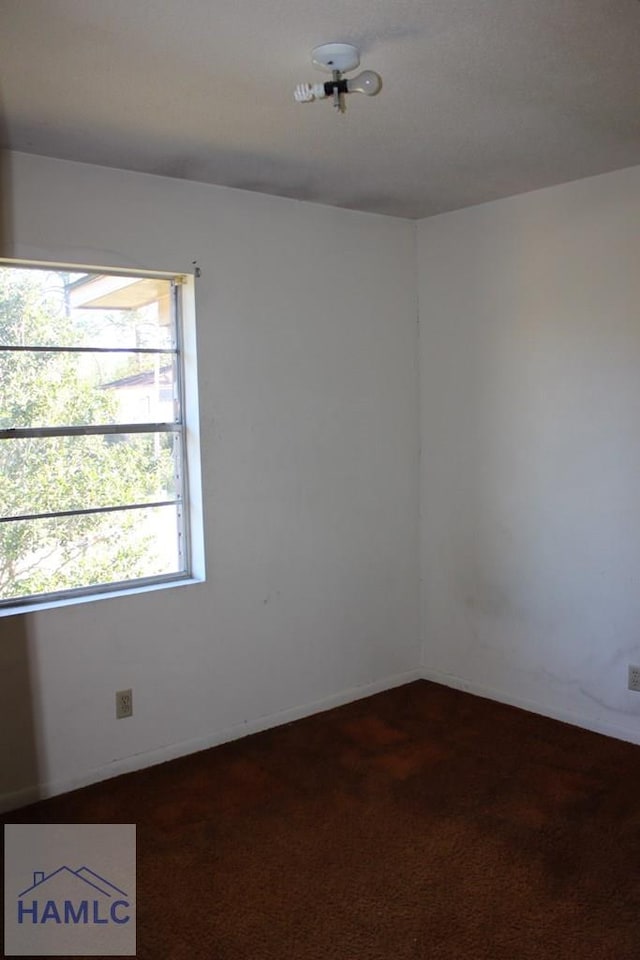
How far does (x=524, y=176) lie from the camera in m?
3.45

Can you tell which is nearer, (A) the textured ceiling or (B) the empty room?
(A) the textured ceiling

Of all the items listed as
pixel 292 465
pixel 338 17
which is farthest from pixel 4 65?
pixel 292 465

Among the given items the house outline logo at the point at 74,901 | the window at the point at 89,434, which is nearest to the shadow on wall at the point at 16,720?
the window at the point at 89,434

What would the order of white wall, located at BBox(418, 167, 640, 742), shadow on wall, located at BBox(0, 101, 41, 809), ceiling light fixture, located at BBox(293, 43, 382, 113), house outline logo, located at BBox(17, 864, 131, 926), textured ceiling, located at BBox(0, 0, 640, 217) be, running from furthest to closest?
Answer: white wall, located at BBox(418, 167, 640, 742), shadow on wall, located at BBox(0, 101, 41, 809), house outline logo, located at BBox(17, 864, 131, 926), ceiling light fixture, located at BBox(293, 43, 382, 113), textured ceiling, located at BBox(0, 0, 640, 217)

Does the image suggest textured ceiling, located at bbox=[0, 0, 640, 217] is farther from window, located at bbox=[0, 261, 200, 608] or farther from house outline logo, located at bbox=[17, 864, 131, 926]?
house outline logo, located at bbox=[17, 864, 131, 926]

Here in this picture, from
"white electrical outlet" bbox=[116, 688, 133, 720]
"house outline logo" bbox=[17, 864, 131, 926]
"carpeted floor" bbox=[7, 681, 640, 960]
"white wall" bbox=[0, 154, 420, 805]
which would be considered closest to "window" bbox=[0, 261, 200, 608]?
"white wall" bbox=[0, 154, 420, 805]

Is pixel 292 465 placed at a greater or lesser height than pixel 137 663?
greater

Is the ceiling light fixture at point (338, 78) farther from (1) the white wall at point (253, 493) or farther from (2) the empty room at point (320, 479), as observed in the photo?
(1) the white wall at point (253, 493)

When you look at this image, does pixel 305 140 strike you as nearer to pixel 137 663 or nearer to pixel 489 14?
pixel 489 14

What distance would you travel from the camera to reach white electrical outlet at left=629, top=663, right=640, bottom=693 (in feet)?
11.4

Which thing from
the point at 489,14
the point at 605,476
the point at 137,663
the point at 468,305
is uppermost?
the point at 489,14

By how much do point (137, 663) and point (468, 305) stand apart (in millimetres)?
2402

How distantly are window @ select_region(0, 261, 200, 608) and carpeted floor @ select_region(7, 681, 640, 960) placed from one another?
36.0 inches

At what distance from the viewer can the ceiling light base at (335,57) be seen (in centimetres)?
213
